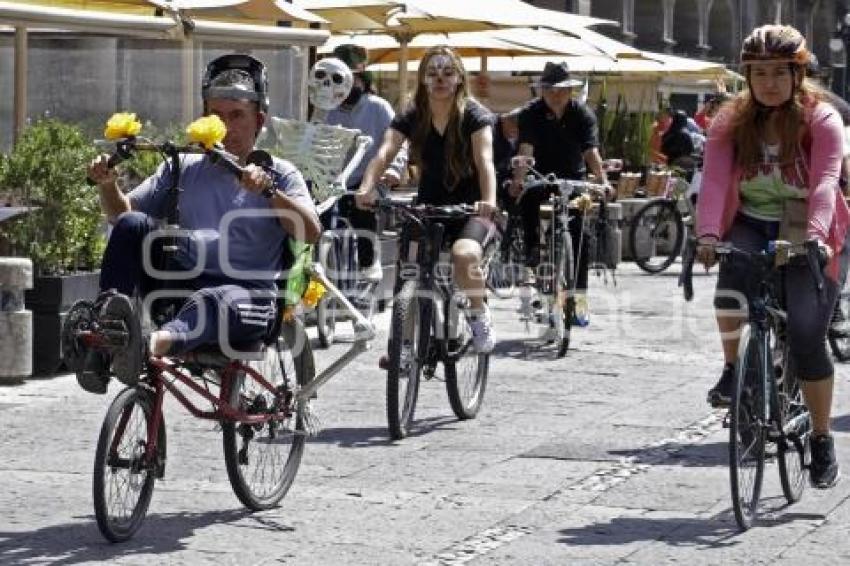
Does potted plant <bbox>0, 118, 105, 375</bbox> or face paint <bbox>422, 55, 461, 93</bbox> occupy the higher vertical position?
face paint <bbox>422, 55, 461, 93</bbox>

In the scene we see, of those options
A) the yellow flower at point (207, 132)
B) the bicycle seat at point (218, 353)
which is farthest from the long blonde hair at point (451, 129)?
the yellow flower at point (207, 132)

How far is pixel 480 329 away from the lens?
10.3 m

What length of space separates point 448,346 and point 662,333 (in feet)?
16.3

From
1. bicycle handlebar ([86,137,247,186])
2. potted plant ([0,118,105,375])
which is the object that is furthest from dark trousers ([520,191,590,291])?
bicycle handlebar ([86,137,247,186])

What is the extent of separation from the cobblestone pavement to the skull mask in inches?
100

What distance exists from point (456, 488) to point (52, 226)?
4.10 meters

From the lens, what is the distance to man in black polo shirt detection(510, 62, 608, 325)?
13.9m

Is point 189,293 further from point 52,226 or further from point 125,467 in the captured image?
point 52,226

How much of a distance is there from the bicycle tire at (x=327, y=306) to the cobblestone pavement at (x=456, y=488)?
40.3 inches

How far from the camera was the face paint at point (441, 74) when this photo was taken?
10.3 m

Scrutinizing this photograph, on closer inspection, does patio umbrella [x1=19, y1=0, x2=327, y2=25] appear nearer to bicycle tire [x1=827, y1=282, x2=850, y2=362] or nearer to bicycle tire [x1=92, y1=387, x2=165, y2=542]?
bicycle tire [x1=827, y1=282, x2=850, y2=362]

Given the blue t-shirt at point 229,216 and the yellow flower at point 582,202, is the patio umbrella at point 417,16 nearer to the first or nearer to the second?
the yellow flower at point 582,202

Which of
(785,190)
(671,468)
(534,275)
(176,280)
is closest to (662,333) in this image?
(534,275)

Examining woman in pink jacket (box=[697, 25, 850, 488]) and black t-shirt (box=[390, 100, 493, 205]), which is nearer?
woman in pink jacket (box=[697, 25, 850, 488])
